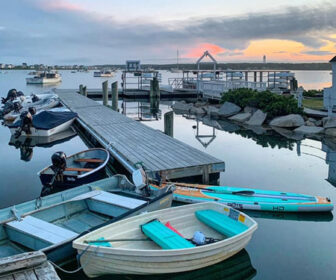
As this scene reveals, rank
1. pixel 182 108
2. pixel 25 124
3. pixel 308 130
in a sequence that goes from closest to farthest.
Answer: pixel 25 124, pixel 308 130, pixel 182 108

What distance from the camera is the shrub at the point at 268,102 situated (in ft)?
77.7

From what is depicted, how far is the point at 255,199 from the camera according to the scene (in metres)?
9.61

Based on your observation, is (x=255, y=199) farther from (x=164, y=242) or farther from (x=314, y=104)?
(x=314, y=104)

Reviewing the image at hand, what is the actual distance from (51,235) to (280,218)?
544 cm

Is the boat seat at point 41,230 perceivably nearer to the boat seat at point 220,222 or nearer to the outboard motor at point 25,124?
the boat seat at point 220,222

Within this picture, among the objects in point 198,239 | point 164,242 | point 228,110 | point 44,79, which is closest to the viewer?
point 164,242

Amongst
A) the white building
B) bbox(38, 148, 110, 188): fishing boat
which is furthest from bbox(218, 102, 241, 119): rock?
bbox(38, 148, 110, 188): fishing boat

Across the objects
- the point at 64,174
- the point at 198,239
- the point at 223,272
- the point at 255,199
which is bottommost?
the point at 223,272

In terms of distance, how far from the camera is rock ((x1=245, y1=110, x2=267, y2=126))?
23875mm

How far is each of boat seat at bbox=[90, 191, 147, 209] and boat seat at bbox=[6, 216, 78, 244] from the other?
133 cm

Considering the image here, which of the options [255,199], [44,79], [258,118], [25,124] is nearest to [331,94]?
[258,118]

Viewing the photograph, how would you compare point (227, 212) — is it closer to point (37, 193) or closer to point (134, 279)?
point (134, 279)

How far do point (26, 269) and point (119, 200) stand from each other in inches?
165

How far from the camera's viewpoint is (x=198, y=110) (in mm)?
31297
